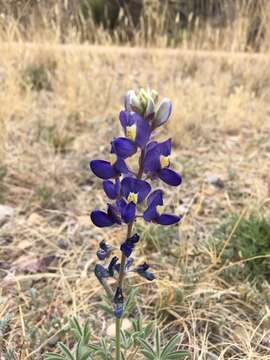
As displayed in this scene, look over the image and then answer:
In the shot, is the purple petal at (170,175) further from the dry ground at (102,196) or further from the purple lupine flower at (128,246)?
the dry ground at (102,196)

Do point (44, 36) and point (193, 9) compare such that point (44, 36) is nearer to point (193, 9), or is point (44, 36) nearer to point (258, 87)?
point (258, 87)

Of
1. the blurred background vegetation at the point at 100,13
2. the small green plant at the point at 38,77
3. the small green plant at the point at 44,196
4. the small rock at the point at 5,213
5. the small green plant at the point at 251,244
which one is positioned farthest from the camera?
the small green plant at the point at 38,77

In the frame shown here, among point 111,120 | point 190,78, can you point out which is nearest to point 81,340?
point 111,120

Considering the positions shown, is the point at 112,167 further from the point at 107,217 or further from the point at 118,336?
the point at 118,336

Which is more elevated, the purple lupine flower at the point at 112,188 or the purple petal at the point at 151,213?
the purple lupine flower at the point at 112,188

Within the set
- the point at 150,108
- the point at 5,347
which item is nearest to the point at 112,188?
the point at 150,108

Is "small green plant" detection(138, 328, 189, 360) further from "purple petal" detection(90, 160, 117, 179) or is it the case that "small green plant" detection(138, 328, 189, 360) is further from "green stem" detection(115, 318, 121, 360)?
"purple petal" detection(90, 160, 117, 179)

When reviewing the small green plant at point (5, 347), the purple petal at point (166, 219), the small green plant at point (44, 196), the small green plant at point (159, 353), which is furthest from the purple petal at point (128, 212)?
the small green plant at point (44, 196)

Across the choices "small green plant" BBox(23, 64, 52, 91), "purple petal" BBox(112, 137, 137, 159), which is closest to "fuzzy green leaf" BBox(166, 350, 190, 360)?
"purple petal" BBox(112, 137, 137, 159)
